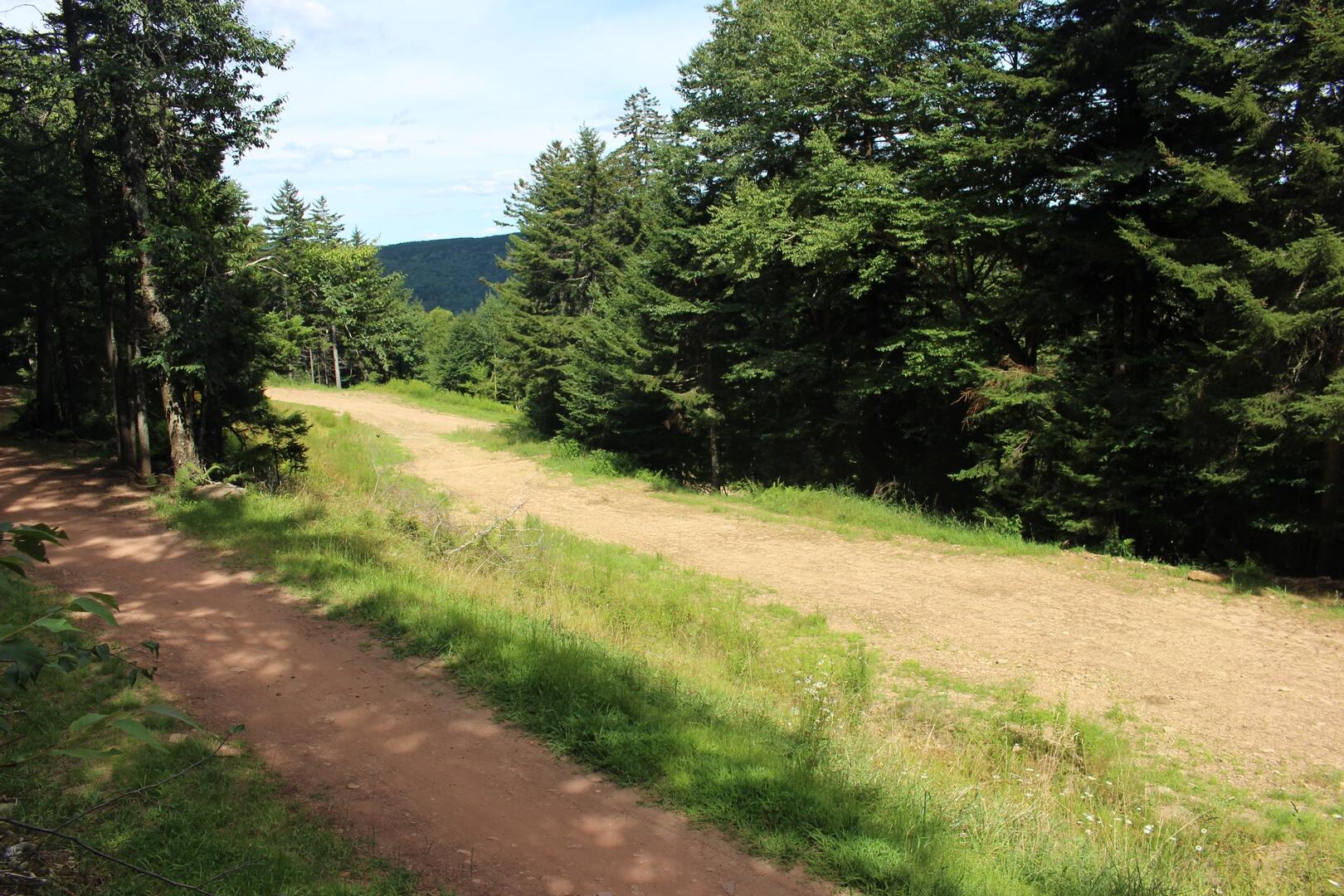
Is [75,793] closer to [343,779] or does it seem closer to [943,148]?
[343,779]

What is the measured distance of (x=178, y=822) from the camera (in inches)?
173

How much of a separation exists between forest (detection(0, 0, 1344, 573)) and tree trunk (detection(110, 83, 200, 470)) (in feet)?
0.19

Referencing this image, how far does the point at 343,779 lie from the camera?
5164 mm

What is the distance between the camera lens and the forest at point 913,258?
1137 cm

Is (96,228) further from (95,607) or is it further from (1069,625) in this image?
(1069,625)

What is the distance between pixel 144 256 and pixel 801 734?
1324cm

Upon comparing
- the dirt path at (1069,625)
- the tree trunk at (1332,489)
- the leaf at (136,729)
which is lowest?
the dirt path at (1069,625)

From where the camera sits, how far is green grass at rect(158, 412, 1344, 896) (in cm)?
473

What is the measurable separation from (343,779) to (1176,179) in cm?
1443

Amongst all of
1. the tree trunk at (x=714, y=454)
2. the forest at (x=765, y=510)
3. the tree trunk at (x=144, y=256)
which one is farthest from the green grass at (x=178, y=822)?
the tree trunk at (x=714, y=454)

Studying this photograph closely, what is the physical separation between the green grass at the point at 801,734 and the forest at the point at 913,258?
605 centimetres

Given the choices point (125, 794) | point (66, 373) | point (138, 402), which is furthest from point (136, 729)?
point (66, 373)

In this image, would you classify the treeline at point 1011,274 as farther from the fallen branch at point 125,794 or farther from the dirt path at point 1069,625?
the fallen branch at point 125,794

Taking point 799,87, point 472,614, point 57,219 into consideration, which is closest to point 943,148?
point 799,87
